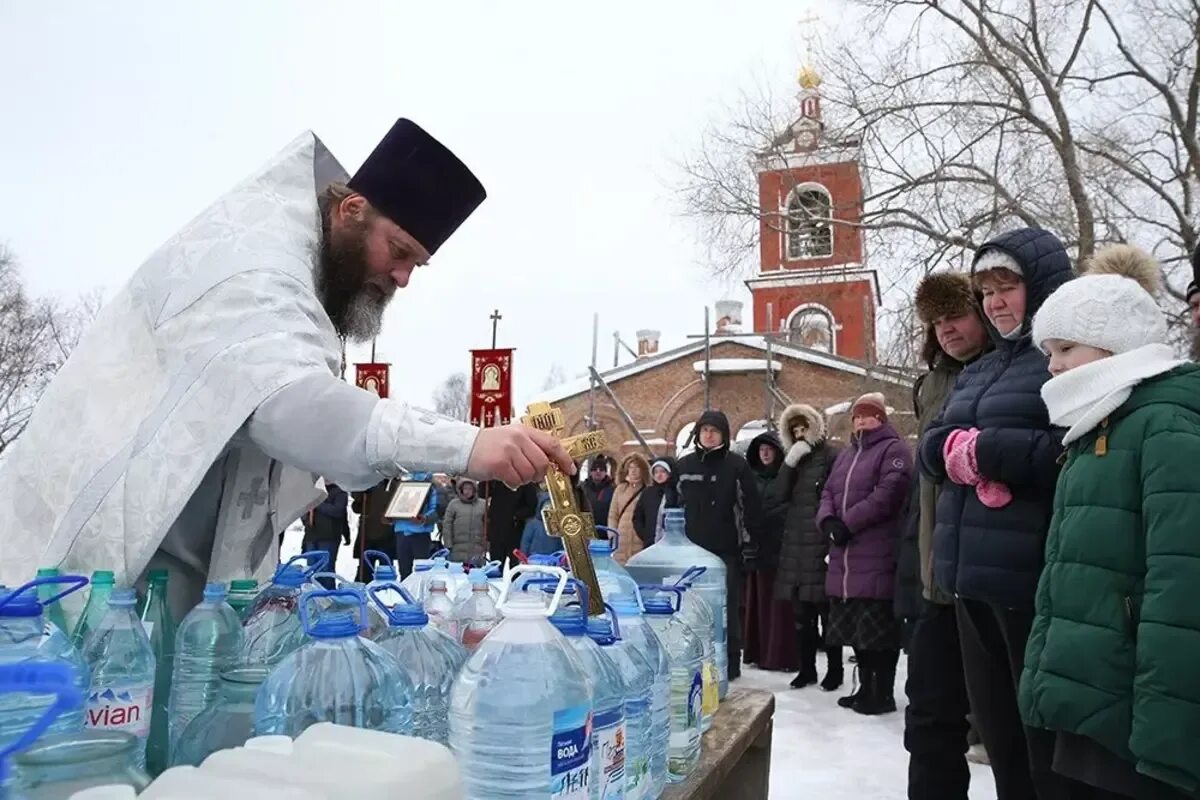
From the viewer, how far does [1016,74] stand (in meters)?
13.3

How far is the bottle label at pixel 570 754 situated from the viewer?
1.14 meters

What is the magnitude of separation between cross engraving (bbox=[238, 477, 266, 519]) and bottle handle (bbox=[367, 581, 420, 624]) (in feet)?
1.03

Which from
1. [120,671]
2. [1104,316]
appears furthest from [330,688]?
[1104,316]

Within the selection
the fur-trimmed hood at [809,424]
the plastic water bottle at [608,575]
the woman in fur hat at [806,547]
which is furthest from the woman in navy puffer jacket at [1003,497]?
the fur-trimmed hood at [809,424]

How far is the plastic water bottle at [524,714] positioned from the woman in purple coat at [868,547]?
408cm

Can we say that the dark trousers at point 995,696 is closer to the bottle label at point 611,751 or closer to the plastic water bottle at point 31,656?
the bottle label at point 611,751

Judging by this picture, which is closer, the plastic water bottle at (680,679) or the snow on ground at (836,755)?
the plastic water bottle at (680,679)

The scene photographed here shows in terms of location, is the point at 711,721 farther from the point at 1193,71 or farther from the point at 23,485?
the point at 1193,71

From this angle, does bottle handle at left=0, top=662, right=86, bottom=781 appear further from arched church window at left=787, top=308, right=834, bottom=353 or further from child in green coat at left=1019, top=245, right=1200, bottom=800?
arched church window at left=787, top=308, right=834, bottom=353

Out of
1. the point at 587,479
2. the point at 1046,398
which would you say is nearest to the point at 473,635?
the point at 1046,398

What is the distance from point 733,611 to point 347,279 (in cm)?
422

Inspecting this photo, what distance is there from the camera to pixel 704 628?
7.13 feet

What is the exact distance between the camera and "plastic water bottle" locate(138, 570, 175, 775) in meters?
1.43

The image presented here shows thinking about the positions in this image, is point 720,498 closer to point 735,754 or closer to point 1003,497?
point 1003,497
